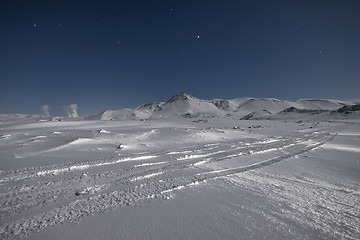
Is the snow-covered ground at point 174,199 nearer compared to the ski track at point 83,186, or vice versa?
the snow-covered ground at point 174,199

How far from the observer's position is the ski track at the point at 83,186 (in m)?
3.07

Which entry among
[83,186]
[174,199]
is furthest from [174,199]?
[83,186]

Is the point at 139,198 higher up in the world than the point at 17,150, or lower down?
lower down

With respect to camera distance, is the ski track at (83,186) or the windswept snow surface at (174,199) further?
the ski track at (83,186)

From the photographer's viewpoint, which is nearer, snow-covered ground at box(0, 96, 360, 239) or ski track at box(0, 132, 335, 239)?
snow-covered ground at box(0, 96, 360, 239)

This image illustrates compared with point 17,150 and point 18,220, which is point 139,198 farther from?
point 17,150

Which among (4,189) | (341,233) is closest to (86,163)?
(4,189)

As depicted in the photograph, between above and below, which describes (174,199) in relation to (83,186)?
below

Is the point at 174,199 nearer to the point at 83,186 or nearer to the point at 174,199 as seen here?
the point at 174,199

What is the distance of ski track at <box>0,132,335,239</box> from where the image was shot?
121 inches

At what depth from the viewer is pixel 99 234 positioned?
2715mm

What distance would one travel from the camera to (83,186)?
4.40m

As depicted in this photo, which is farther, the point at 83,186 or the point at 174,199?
the point at 83,186

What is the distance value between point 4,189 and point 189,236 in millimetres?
4308
